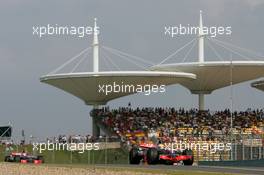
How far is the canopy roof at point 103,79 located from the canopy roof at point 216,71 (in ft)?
5.75

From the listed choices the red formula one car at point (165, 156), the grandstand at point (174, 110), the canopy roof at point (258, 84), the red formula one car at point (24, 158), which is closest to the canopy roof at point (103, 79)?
the grandstand at point (174, 110)

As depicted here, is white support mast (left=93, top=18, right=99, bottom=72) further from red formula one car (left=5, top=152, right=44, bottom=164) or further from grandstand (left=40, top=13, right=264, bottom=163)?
red formula one car (left=5, top=152, right=44, bottom=164)

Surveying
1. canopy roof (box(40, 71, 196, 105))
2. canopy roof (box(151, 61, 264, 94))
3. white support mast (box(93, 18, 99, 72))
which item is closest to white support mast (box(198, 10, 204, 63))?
canopy roof (box(151, 61, 264, 94))

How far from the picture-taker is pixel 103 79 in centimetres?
6781

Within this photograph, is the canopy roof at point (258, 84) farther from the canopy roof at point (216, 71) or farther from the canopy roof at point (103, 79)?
the canopy roof at point (103, 79)

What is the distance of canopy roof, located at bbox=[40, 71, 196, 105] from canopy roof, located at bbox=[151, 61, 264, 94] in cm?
175

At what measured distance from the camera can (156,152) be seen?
4366 centimetres

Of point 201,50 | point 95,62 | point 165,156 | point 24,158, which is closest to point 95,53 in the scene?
point 95,62

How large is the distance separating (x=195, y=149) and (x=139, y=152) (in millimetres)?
7897

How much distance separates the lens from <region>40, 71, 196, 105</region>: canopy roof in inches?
2623

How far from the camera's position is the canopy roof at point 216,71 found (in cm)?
7131

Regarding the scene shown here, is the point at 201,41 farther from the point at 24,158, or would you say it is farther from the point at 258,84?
the point at 24,158

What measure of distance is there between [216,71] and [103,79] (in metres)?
10.9
